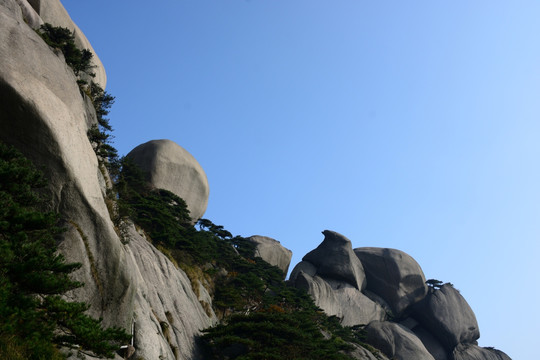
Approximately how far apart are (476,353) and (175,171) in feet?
114

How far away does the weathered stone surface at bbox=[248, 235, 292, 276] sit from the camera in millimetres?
43625

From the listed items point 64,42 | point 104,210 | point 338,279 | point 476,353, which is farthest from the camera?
point 476,353

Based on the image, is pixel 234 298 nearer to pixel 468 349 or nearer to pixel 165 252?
pixel 165 252

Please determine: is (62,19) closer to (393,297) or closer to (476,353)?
(393,297)

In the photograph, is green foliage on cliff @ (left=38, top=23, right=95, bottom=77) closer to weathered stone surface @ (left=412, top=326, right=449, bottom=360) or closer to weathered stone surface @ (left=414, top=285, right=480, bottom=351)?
weathered stone surface @ (left=414, top=285, right=480, bottom=351)

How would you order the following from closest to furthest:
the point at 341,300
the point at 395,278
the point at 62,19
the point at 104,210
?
the point at 104,210, the point at 62,19, the point at 341,300, the point at 395,278

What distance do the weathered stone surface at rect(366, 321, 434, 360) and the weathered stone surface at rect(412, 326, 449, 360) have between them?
5.59m

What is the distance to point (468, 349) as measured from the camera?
1817 inches

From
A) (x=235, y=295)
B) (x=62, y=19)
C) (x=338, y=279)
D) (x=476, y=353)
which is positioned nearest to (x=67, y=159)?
(x=62, y=19)

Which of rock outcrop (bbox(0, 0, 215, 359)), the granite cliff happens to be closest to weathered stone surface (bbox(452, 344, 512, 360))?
the granite cliff

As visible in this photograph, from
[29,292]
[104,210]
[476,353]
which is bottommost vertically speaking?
[29,292]

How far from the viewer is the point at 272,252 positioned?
1762 inches

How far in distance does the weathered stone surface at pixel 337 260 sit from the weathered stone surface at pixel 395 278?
131 centimetres

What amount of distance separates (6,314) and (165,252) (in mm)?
15760
